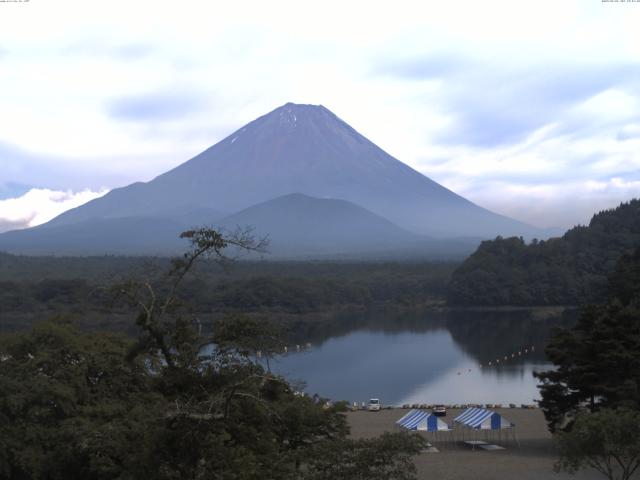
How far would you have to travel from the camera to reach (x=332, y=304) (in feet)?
148

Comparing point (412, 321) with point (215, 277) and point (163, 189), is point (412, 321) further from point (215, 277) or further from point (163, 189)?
point (163, 189)

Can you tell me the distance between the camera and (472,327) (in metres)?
36.8

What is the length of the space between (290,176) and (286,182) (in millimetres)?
1358

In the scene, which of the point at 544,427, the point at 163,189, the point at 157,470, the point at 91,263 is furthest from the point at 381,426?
the point at 163,189

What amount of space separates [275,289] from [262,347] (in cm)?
3787

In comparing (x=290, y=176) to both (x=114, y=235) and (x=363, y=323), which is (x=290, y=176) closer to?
(x=114, y=235)

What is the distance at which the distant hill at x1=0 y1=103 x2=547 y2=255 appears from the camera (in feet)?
468

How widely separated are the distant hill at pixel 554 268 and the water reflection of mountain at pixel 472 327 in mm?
1885

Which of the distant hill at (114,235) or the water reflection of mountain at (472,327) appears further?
the distant hill at (114,235)

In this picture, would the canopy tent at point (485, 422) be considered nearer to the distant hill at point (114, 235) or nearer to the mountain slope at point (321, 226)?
the distant hill at point (114, 235)

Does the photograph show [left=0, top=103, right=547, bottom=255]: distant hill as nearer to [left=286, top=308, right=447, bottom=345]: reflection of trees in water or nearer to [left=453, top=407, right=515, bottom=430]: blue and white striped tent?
[left=286, top=308, right=447, bottom=345]: reflection of trees in water

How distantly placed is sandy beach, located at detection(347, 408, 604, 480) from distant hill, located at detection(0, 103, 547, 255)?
115254 mm

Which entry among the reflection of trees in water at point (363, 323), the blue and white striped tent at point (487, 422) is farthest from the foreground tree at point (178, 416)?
the reflection of trees in water at point (363, 323)

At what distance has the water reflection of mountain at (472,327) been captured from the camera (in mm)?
29000
